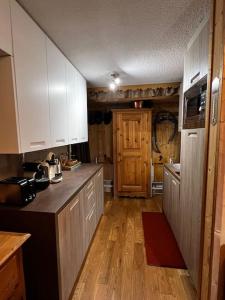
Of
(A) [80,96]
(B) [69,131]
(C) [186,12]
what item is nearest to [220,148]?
(C) [186,12]

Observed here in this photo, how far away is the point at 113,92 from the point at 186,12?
88.8 inches

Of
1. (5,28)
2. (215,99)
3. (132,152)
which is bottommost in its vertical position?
(132,152)

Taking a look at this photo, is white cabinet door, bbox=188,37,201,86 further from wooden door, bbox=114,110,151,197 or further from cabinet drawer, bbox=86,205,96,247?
wooden door, bbox=114,110,151,197

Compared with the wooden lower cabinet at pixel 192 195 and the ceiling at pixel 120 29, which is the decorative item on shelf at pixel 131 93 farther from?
the wooden lower cabinet at pixel 192 195

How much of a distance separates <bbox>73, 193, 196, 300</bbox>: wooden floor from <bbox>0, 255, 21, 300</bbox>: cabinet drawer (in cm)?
77

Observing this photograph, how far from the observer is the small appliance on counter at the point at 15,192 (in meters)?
1.32

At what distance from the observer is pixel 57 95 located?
1.94 m

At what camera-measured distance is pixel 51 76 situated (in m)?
1.79

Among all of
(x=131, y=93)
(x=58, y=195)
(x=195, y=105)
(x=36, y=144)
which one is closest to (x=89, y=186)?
(x=58, y=195)

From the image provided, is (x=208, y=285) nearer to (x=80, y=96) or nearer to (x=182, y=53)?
(x=182, y=53)

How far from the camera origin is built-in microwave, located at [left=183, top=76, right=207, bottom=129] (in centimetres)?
138

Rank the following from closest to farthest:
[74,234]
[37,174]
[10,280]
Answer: [10,280], [74,234], [37,174]

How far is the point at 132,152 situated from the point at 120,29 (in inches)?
94.1

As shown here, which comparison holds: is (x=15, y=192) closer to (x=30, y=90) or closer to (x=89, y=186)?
(x=30, y=90)
